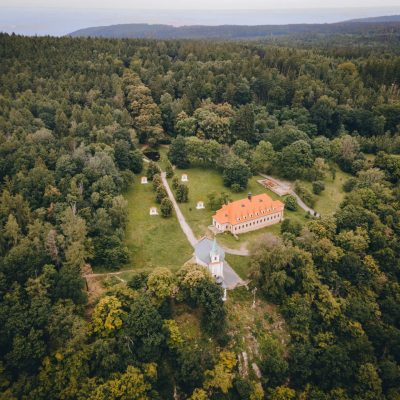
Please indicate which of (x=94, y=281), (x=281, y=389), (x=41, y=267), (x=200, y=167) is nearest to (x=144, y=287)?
(x=94, y=281)

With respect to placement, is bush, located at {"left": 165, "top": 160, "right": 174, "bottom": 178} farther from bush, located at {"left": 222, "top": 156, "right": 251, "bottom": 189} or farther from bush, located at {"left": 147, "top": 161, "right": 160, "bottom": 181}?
bush, located at {"left": 222, "top": 156, "right": 251, "bottom": 189}

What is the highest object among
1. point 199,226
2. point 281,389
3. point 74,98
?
point 74,98

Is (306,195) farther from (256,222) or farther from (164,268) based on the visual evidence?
(164,268)

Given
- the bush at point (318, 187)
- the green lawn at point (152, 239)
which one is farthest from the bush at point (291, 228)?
the bush at point (318, 187)

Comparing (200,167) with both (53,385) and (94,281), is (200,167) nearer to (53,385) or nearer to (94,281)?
(94,281)

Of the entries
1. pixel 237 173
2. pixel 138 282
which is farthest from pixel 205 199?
pixel 138 282

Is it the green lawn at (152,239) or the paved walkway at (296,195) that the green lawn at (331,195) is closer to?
the paved walkway at (296,195)
